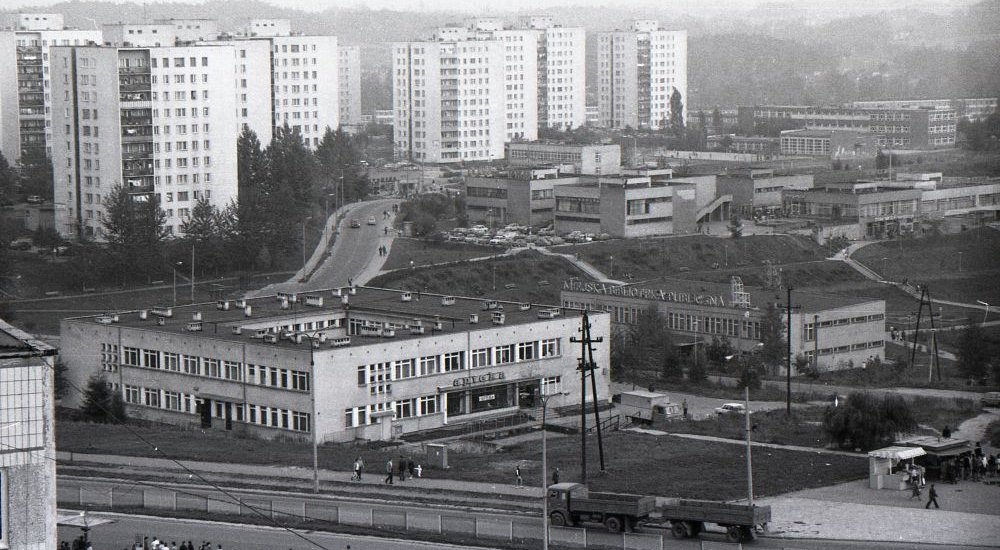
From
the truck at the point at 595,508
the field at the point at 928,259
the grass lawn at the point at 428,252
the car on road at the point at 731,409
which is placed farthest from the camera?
the grass lawn at the point at 428,252

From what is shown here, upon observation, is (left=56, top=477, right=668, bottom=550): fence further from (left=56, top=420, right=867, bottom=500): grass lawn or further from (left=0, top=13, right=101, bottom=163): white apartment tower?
(left=0, top=13, right=101, bottom=163): white apartment tower

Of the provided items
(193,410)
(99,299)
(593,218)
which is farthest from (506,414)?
(593,218)

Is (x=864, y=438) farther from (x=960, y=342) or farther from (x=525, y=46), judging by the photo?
(x=525, y=46)

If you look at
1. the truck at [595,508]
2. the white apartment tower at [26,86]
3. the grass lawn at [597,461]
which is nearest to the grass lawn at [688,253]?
the white apartment tower at [26,86]

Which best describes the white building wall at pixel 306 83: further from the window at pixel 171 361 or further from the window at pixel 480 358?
the window at pixel 480 358

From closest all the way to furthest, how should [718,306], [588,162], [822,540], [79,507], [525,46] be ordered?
[822,540] → [79,507] → [718,306] → [588,162] → [525,46]

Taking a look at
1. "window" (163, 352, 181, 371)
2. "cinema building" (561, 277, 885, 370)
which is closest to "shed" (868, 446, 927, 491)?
"window" (163, 352, 181, 371)

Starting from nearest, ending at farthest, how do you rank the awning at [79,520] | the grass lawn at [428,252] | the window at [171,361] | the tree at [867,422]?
1. the awning at [79,520]
2. the tree at [867,422]
3. the window at [171,361]
4. the grass lawn at [428,252]

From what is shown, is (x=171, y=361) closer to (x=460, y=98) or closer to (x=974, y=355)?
(x=974, y=355)

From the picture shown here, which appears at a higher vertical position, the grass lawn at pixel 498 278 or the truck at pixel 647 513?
the grass lawn at pixel 498 278
